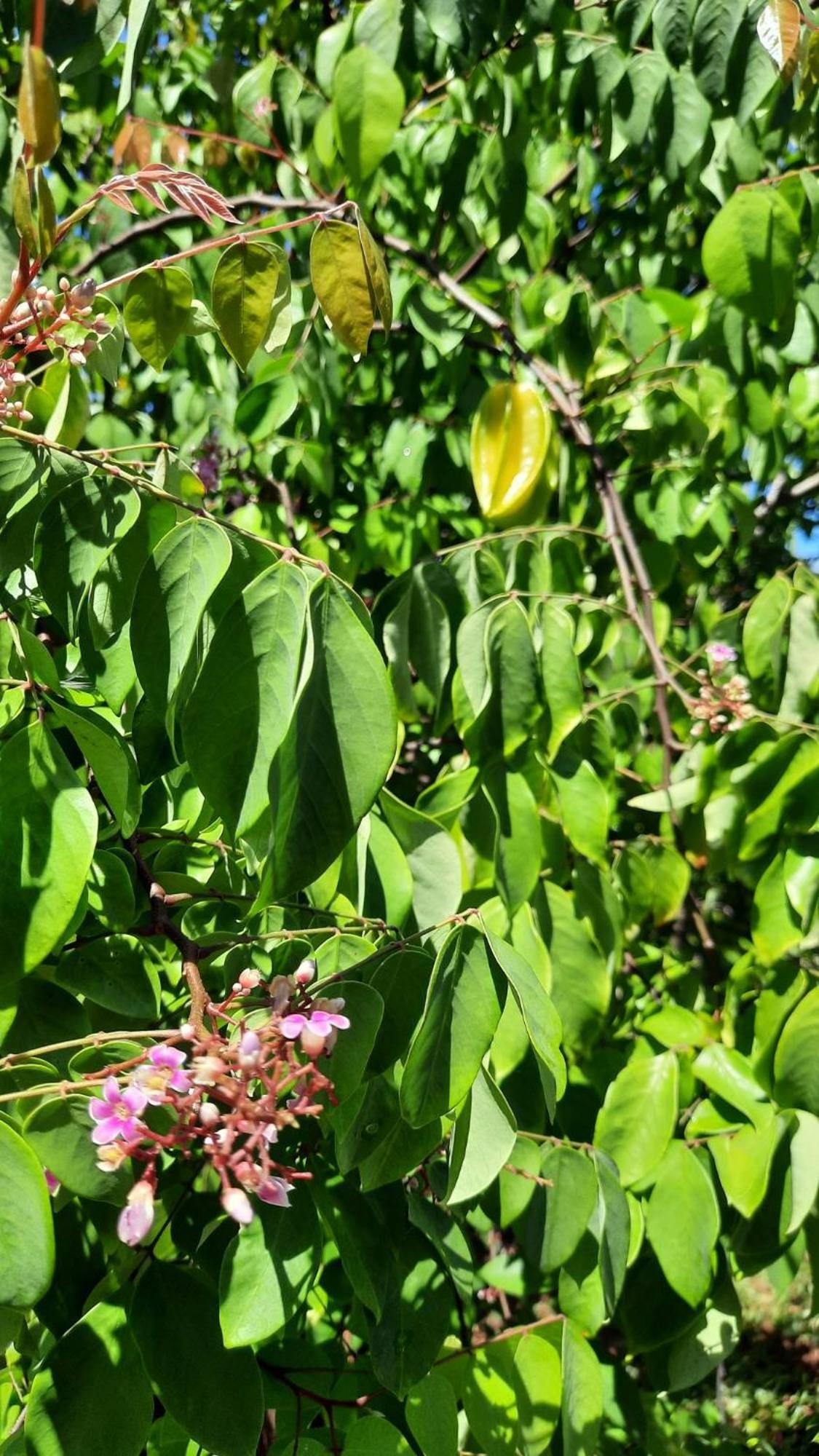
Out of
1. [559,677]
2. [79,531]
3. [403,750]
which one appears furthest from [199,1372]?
[403,750]

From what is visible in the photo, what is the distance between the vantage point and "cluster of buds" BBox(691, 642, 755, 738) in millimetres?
1513

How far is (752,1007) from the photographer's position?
1481 mm

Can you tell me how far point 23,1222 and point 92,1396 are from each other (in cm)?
19

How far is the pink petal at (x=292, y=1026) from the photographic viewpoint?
2.11 feet

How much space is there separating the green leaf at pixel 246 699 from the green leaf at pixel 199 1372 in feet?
1.06

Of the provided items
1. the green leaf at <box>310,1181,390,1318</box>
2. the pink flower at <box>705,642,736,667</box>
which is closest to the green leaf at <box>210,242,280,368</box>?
the green leaf at <box>310,1181,390,1318</box>

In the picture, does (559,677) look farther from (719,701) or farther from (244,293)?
(244,293)

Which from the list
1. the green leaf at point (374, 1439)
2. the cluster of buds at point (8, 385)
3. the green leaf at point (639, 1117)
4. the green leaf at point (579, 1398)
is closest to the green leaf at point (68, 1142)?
the green leaf at point (374, 1439)

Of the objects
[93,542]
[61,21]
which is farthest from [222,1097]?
[61,21]

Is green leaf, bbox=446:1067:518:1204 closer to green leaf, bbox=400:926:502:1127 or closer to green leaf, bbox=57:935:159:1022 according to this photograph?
green leaf, bbox=400:926:502:1127

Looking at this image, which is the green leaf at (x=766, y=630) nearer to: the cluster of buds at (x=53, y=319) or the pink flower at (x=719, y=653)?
the pink flower at (x=719, y=653)

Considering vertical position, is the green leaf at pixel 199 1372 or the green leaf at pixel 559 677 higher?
A: the green leaf at pixel 559 677

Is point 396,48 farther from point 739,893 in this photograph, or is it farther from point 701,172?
point 739,893

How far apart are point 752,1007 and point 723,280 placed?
35.4 inches
